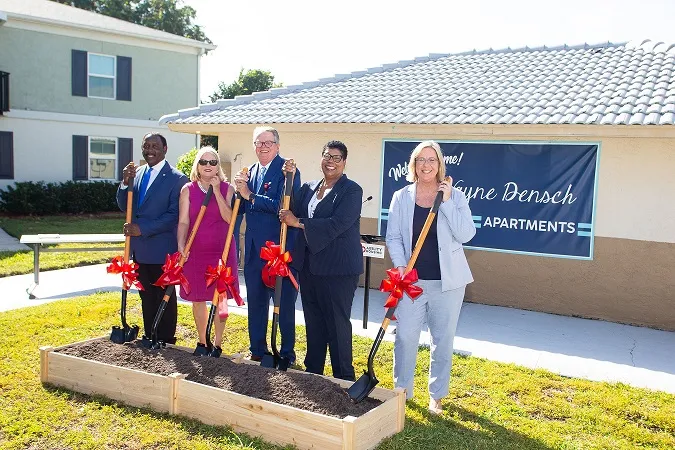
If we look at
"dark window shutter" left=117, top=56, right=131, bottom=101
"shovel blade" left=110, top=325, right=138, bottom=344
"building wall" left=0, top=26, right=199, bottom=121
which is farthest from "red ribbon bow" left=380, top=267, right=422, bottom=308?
"dark window shutter" left=117, top=56, right=131, bottom=101

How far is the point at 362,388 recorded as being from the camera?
4398 mm

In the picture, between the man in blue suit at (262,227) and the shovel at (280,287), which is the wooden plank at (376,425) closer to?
the shovel at (280,287)

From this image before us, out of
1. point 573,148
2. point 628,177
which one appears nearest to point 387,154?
point 573,148

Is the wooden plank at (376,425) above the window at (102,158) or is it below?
below

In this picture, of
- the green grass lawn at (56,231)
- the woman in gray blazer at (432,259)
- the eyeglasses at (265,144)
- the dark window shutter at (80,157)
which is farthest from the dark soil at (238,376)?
the dark window shutter at (80,157)

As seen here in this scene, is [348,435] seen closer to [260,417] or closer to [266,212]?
[260,417]

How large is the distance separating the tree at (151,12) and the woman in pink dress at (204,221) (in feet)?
105

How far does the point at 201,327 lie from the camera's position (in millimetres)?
5969

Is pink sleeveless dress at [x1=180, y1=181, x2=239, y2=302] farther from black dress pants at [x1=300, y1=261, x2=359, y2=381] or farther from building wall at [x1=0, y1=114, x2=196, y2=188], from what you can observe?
building wall at [x1=0, y1=114, x2=196, y2=188]

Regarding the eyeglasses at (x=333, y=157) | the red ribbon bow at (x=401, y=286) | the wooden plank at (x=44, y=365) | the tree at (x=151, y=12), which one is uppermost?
the tree at (x=151, y=12)

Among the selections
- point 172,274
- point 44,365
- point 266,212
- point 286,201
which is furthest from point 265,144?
point 44,365

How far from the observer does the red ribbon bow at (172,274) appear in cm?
536

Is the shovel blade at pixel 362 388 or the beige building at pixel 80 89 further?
the beige building at pixel 80 89

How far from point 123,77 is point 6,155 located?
421 cm
